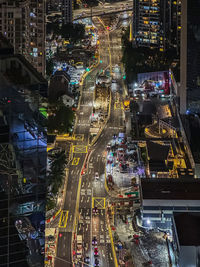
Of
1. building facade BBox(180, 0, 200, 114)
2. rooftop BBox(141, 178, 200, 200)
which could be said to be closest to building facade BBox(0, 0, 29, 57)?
building facade BBox(180, 0, 200, 114)

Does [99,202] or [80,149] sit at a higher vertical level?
[80,149]

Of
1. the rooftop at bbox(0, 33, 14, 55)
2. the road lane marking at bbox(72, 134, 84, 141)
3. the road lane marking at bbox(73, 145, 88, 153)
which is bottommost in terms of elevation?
the road lane marking at bbox(73, 145, 88, 153)

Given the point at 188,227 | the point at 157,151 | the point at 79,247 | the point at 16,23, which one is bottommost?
the point at 79,247

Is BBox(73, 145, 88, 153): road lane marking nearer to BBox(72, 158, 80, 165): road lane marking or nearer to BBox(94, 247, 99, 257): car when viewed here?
BBox(72, 158, 80, 165): road lane marking

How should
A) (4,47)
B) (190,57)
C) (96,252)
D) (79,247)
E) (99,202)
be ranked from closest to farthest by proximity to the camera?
(4,47), (96,252), (79,247), (99,202), (190,57)

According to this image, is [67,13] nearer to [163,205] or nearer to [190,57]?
[190,57]

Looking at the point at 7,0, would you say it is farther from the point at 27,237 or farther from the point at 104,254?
the point at 27,237

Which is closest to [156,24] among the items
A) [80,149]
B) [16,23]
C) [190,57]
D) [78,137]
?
[190,57]
